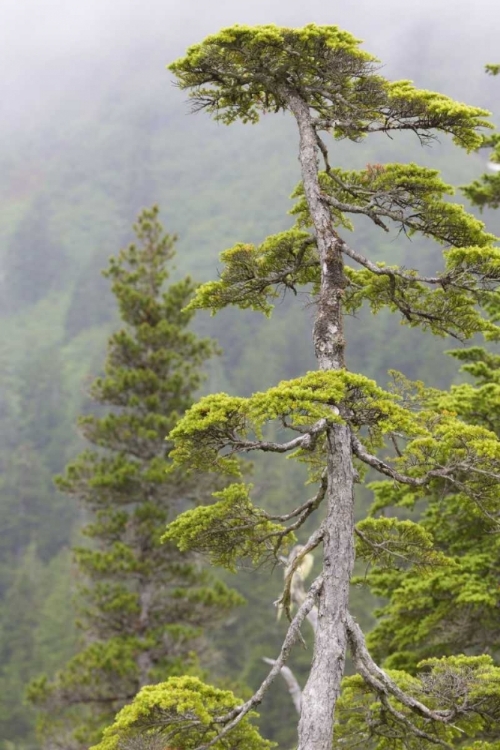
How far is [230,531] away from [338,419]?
1.85 meters

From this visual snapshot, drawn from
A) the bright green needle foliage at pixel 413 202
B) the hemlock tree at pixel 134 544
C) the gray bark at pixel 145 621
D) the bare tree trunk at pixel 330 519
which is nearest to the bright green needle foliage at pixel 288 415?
the bare tree trunk at pixel 330 519

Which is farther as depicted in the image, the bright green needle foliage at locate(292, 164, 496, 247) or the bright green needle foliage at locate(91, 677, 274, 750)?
the bright green needle foliage at locate(292, 164, 496, 247)

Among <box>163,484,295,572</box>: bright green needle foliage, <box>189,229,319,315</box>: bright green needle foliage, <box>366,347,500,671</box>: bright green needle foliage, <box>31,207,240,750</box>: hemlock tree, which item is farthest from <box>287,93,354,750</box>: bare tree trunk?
<box>31,207,240,750</box>: hemlock tree

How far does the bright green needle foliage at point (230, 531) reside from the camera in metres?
7.36

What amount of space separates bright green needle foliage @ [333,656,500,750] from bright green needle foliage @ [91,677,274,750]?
0.99 m

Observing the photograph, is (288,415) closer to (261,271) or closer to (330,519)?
(330,519)

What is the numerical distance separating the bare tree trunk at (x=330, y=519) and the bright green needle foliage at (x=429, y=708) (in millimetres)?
720

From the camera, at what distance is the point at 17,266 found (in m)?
166

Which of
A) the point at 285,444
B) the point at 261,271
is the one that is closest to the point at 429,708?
the point at 285,444

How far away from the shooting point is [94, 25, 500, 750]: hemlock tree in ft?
21.9

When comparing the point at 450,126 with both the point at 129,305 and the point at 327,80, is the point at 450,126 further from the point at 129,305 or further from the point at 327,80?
the point at 129,305

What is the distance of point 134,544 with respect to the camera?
17312 millimetres

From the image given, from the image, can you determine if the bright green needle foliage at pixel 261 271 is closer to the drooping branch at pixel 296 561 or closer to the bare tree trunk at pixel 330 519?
the bare tree trunk at pixel 330 519

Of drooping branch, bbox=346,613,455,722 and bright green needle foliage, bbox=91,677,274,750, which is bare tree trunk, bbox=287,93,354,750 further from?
bright green needle foliage, bbox=91,677,274,750
